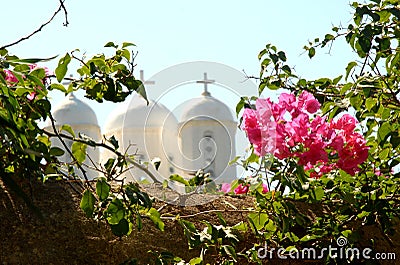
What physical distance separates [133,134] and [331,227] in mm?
919

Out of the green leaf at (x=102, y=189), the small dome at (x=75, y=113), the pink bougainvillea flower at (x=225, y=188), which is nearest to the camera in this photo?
the green leaf at (x=102, y=189)

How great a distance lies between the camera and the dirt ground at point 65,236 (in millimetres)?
1690

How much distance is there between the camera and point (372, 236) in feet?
7.34

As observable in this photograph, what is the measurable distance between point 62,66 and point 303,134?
749mm

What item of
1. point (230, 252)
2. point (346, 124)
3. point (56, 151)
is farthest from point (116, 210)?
point (346, 124)

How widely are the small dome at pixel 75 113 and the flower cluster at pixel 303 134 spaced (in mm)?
5119

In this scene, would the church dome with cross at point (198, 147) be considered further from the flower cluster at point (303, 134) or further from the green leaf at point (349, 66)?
the green leaf at point (349, 66)

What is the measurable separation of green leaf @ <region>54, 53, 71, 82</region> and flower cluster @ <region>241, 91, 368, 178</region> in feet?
2.07

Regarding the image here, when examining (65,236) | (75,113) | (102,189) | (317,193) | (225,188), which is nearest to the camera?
(102,189)

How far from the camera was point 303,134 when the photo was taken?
6.42ft

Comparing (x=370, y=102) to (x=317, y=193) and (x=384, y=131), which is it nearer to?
(x=384, y=131)

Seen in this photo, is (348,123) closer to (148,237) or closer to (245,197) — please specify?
(245,197)

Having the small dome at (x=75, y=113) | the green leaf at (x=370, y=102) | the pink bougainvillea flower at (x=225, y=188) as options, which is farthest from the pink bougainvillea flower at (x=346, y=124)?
the small dome at (x=75, y=113)

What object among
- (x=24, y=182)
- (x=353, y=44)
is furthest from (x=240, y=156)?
(x=24, y=182)
